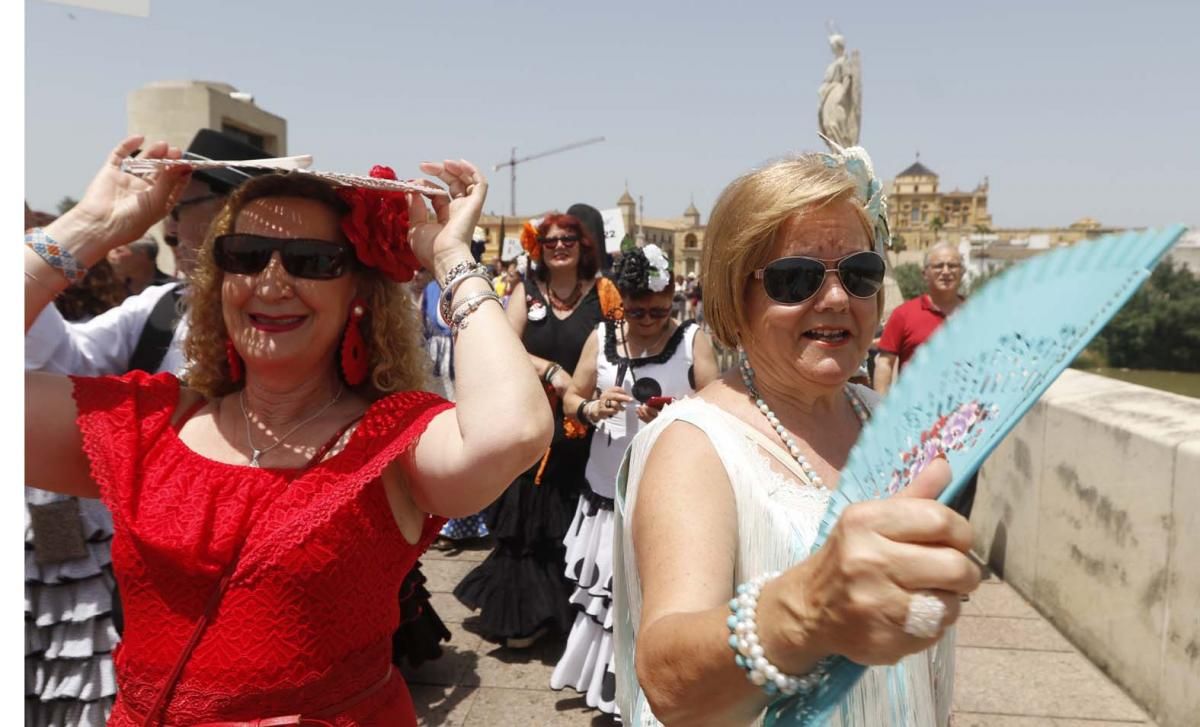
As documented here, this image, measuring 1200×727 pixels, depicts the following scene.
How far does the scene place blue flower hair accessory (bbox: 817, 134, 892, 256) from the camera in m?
1.57

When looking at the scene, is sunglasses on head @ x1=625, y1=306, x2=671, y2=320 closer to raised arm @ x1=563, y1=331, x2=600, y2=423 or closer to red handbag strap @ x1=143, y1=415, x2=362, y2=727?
raised arm @ x1=563, y1=331, x2=600, y2=423

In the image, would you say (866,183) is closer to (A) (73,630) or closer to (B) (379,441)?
(B) (379,441)

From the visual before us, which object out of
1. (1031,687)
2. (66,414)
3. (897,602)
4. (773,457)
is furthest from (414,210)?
(1031,687)

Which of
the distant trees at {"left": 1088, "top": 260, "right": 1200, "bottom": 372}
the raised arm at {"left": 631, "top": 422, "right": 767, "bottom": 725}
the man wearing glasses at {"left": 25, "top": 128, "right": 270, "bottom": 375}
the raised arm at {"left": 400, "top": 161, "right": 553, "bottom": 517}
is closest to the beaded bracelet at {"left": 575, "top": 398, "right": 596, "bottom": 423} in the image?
the man wearing glasses at {"left": 25, "top": 128, "right": 270, "bottom": 375}

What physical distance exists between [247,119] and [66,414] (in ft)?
37.5

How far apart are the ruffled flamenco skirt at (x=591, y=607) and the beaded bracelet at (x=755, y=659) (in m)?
3.02

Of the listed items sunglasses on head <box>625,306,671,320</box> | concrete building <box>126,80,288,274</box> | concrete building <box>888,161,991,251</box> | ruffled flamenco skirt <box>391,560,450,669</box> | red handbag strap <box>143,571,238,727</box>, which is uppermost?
concrete building <box>888,161,991,251</box>

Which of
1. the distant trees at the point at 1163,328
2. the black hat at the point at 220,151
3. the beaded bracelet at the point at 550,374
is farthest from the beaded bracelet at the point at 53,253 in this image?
the distant trees at the point at 1163,328

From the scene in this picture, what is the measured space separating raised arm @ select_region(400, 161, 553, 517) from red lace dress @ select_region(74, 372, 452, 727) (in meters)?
0.08

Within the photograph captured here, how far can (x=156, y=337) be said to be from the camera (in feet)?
9.61

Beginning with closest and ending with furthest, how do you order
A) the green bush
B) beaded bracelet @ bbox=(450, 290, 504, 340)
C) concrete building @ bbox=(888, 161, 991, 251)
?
1. beaded bracelet @ bbox=(450, 290, 504, 340)
2. the green bush
3. concrete building @ bbox=(888, 161, 991, 251)

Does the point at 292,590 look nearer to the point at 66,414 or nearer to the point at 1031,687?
the point at 66,414

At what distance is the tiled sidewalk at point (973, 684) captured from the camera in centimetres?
371

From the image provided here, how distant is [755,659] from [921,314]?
5.33 m
